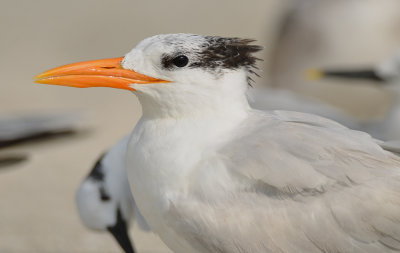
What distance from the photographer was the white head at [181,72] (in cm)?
196

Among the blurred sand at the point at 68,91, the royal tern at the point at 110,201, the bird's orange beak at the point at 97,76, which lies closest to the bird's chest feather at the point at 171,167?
the bird's orange beak at the point at 97,76

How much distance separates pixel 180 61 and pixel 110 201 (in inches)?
35.6

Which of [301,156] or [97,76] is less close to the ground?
[97,76]

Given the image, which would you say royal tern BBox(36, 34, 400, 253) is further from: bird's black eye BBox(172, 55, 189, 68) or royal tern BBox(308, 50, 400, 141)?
royal tern BBox(308, 50, 400, 141)

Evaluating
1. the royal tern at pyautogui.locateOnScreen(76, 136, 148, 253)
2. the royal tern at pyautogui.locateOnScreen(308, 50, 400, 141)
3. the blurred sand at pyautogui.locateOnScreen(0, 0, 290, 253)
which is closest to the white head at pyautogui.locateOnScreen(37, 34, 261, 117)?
the royal tern at pyautogui.locateOnScreen(76, 136, 148, 253)

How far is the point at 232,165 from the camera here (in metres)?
1.91

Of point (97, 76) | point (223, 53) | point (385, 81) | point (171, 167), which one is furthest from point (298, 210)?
Result: point (385, 81)

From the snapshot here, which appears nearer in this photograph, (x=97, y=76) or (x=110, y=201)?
(x=97, y=76)

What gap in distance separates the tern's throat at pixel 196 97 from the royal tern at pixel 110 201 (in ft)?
2.34

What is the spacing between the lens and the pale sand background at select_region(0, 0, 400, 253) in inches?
134

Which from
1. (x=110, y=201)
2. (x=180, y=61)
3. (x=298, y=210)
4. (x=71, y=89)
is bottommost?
(x=71, y=89)

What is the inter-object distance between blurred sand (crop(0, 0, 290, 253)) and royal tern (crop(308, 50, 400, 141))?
1.39 meters

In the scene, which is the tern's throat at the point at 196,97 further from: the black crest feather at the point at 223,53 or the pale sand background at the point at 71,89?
the pale sand background at the point at 71,89

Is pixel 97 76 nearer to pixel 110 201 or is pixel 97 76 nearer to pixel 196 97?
pixel 196 97
